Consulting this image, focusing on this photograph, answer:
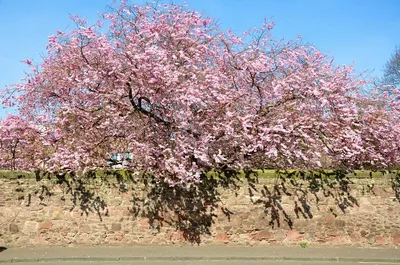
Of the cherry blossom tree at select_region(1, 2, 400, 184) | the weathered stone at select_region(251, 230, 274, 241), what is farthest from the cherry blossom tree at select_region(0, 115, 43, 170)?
the weathered stone at select_region(251, 230, 274, 241)

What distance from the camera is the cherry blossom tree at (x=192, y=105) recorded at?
13.0 metres

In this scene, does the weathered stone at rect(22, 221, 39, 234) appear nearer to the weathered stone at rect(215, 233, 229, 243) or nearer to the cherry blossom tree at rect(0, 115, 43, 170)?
the cherry blossom tree at rect(0, 115, 43, 170)

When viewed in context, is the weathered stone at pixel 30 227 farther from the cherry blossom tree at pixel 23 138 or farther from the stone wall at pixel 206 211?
the cherry blossom tree at pixel 23 138

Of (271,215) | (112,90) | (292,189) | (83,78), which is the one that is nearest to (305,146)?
(292,189)

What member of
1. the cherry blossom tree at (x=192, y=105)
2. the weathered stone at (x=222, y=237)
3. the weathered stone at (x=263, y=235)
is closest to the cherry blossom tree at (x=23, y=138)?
the cherry blossom tree at (x=192, y=105)

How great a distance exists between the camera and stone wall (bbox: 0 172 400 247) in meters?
13.0

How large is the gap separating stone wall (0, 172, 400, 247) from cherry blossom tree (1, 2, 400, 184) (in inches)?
26.7

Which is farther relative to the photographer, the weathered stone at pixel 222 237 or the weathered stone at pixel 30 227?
the weathered stone at pixel 222 237

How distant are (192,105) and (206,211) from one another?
9.83ft

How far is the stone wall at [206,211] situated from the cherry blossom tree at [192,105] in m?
0.68

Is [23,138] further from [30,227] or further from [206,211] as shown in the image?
[206,211]

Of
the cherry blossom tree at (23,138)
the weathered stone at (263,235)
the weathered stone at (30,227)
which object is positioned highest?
the cherry blossom tree at (23,138)

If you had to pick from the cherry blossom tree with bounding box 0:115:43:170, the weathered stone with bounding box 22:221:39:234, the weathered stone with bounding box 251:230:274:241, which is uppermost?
the cherry blossom tree with bounding box 0:115:43:170

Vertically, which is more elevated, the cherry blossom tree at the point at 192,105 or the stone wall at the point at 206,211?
the cherry blossom tree at the point at 192,105
